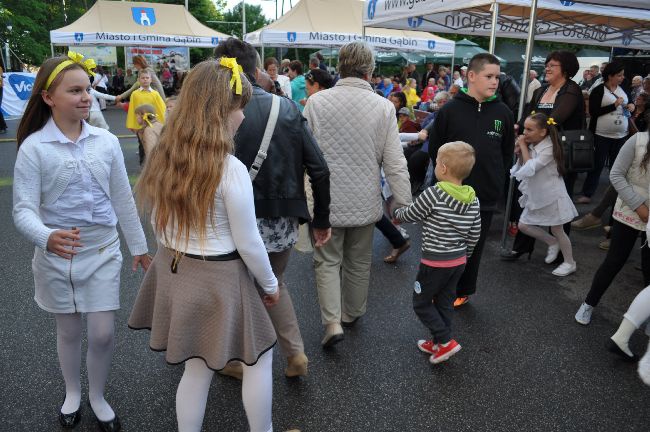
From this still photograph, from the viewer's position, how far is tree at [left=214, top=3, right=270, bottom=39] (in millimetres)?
52906

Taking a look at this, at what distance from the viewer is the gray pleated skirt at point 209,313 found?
74.7 inches

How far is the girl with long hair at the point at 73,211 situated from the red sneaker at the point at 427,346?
1835mm

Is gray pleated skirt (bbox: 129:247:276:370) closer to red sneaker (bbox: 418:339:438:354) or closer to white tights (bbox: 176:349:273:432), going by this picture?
white tights (bbox: 176:349:273:432)

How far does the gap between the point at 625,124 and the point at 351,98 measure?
18.9ft

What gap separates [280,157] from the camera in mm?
2498

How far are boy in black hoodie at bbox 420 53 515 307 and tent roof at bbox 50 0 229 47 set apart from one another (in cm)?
1611

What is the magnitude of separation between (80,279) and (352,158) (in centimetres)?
166

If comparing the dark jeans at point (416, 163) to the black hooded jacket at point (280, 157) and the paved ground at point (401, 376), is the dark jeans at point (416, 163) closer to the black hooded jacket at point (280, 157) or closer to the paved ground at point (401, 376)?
the paved ground at point (401, 376)

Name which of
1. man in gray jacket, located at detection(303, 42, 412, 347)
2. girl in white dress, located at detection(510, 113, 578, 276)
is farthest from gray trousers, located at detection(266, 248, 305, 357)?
girl in white dress, located at detection(510, 113, 578, 276)

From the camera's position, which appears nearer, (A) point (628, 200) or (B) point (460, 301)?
(A) point (628, 200)

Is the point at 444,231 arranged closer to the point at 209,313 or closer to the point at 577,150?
the point at 209,313

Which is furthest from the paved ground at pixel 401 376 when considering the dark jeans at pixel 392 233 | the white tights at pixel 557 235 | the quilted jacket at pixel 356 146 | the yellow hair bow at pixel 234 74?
the yellow hair bow at pixel 234 74

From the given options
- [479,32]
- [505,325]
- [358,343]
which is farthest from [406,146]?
[479,32]

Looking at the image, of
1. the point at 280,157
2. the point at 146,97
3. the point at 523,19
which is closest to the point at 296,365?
the point at 280,157
